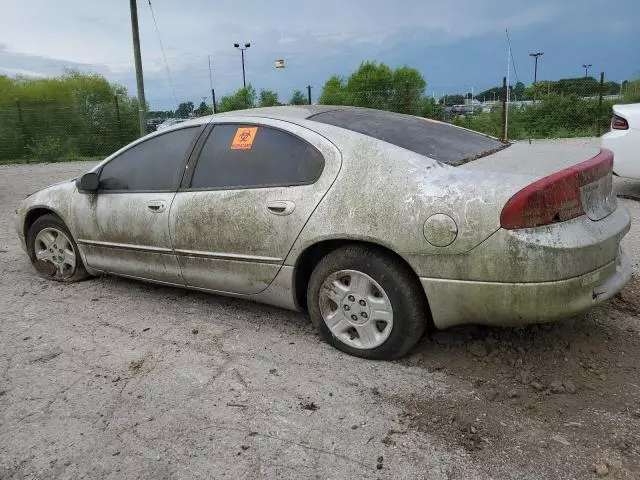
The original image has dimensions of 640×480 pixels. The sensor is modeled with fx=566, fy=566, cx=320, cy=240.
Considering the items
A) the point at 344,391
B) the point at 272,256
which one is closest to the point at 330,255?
the point at 272,256

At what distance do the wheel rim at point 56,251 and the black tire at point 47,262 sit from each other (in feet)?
0.06

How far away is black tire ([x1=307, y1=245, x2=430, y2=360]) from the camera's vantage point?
10.2 ft

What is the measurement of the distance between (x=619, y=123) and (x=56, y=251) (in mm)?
6806

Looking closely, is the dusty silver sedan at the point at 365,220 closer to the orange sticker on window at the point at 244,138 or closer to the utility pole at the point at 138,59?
the orange sticker on window at the point at 244,138

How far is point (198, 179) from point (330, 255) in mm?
1212

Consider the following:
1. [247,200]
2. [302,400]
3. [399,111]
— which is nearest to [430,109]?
[399,111]

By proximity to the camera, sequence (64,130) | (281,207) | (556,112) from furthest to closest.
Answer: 1. (64,130)
2. (556,112)
3. (281,207)

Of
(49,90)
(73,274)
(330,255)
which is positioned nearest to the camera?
(330,255)

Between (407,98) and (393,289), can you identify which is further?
(407,98)

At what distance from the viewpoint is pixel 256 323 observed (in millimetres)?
4027

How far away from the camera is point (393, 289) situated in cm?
310

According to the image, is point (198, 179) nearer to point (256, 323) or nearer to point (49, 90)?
point (256, 323)

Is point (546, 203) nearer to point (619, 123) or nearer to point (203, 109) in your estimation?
point (619, 123)

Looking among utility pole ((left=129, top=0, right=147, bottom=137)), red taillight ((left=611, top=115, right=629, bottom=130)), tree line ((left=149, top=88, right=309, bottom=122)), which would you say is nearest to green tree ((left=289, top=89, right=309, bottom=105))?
tree line ((left=149, top=88, right=309, bottom=122))
